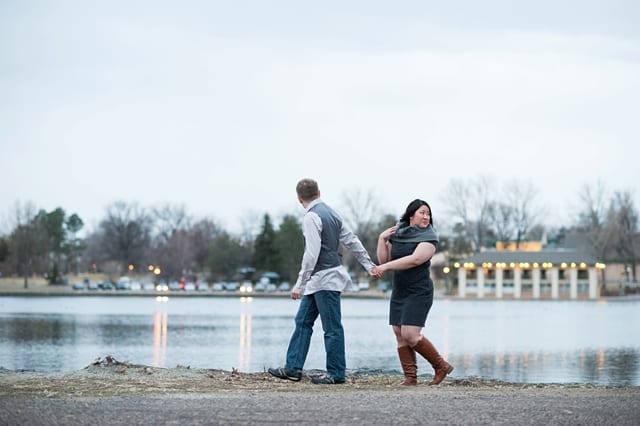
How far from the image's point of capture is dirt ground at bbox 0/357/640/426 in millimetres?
7375

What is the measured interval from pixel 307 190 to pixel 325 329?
4.62 feet

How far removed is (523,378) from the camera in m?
16.5

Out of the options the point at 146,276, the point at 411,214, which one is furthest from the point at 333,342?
the point at 146,276

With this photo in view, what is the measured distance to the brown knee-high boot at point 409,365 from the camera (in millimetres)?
10711

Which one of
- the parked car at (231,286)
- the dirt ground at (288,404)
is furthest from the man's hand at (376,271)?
the parked car at (231,286)

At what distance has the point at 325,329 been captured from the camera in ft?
35.2

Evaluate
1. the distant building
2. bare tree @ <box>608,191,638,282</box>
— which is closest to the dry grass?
the distant building

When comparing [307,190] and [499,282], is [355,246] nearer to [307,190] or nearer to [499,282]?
[307,190]

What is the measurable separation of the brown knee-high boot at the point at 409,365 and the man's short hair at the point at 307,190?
5.83 ft

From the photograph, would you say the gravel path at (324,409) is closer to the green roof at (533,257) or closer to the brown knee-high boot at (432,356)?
the brown knee-high boot at (432,356)

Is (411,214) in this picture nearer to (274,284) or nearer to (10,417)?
(10,417)

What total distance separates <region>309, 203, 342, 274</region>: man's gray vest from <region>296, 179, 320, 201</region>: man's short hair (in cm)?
13

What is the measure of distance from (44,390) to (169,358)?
11878 mm

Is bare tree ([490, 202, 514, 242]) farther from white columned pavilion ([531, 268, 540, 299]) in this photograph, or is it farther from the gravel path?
the gravel path
